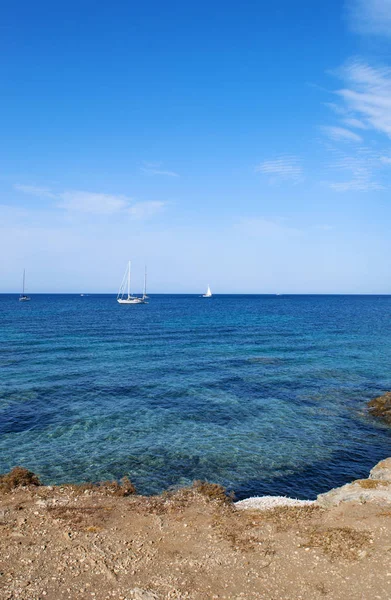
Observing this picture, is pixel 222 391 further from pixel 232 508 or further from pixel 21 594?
pixel 21 594

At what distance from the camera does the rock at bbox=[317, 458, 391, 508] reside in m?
17.7

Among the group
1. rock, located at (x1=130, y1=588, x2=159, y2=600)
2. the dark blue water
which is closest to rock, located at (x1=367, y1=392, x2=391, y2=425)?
the dark blue water

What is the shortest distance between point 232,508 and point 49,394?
23034 millimetres

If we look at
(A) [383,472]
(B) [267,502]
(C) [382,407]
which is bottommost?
(B) [267,502]

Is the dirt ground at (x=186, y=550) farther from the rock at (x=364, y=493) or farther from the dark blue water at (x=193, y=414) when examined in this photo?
the dark blue water at (x=193, y=414)

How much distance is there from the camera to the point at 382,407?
1320 inches

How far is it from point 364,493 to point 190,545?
28.1 ft

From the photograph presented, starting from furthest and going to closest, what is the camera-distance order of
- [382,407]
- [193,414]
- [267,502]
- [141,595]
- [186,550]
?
[382,407], [193,414], [267,502], [186,550], [141,595]

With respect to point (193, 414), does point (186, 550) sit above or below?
above

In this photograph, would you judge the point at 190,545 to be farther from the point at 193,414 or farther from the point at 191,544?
the point at 193,414

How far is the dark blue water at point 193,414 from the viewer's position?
75.4 ft

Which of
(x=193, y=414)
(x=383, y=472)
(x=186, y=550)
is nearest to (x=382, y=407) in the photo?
(x=383, y=472)

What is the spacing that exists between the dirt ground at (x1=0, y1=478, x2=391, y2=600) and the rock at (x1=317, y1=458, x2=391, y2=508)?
1.77 feet

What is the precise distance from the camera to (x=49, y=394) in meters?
35.8
